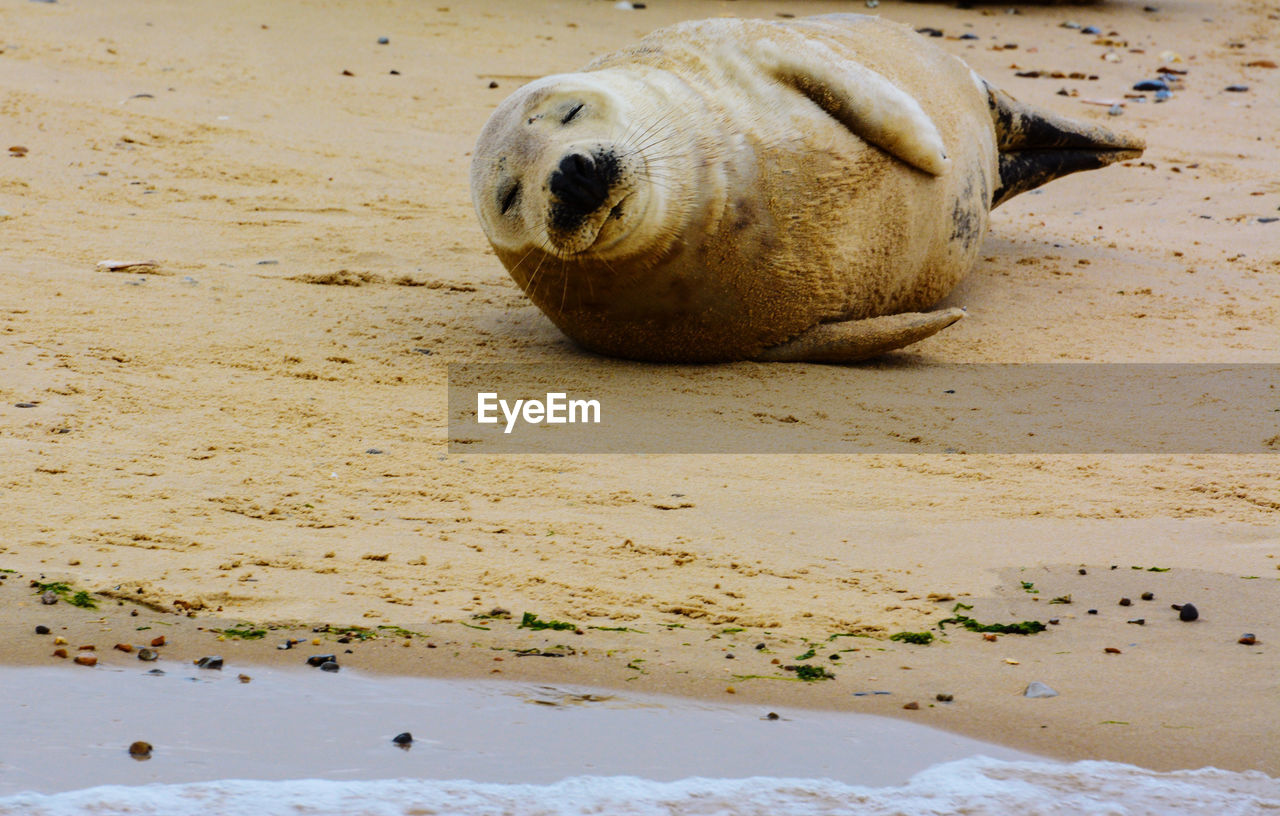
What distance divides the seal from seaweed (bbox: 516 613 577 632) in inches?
68.1

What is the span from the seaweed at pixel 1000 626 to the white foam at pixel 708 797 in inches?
23.1

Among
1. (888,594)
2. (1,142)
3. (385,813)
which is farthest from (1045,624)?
(1,142)

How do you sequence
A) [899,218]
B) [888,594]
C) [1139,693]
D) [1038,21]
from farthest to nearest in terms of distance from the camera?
[1038,21]
[899,218]
[888,594]
[1139,693]

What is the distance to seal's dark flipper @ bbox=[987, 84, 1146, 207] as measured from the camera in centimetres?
630

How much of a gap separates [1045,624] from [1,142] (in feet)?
19.7

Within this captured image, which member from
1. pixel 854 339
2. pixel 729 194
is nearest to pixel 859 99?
pixel 729 194

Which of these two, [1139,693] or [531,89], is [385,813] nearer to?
[1139,693]

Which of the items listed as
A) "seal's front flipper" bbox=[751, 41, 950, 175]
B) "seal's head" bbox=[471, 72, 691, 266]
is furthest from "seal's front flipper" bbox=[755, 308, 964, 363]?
"seal's head" bbox=[471, 72, 691, 266]

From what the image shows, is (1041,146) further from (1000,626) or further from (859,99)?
(1000,626)

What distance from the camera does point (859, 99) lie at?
A: 4.89 m

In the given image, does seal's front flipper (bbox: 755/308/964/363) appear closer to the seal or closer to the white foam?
the seal

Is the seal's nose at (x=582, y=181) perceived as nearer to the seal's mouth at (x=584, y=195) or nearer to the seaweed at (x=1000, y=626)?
the seal's mouth at (x=584, y=195)

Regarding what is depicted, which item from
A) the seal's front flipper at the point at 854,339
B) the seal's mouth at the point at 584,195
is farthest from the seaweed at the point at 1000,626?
the seal's front flipper at the point at 854,339

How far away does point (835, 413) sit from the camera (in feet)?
15.1
